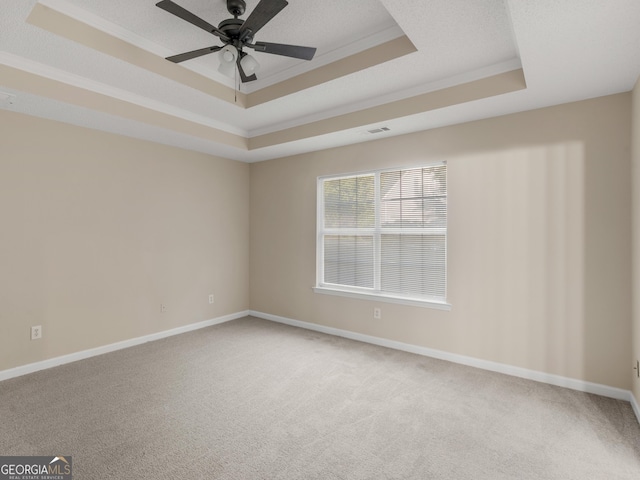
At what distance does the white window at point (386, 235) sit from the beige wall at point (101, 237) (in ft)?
5.29

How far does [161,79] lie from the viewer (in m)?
2.89

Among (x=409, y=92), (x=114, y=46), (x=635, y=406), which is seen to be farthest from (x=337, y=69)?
(x=635, y=406)

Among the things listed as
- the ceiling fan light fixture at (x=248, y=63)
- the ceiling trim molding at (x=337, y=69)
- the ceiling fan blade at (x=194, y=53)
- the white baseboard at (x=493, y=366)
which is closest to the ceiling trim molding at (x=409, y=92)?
the ceiling trim molding at (x=337, y=69)

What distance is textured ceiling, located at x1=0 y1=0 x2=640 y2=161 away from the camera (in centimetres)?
202

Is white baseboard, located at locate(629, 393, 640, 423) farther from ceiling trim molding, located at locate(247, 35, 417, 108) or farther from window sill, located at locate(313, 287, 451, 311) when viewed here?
ceiling trim molding, located at locate(247, 35, 417, 108)

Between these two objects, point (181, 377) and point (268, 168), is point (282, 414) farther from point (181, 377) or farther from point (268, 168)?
point (268, 168)

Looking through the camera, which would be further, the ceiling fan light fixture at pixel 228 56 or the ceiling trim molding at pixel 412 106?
the ceiling trim molding at pixel 412 106

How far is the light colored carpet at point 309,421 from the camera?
191 centimetres

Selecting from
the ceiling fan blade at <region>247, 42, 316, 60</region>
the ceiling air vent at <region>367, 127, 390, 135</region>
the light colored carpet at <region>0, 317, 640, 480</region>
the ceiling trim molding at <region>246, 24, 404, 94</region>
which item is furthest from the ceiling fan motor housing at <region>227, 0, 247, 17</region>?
the light colored carpet at <region>0, 317, 640, 480</region>

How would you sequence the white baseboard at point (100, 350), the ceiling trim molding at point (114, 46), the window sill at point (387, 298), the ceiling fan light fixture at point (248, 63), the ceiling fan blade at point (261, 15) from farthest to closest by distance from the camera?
the window sill at point (387, 298) < the white baseboard at point (100, 350) < the ceiling fan light fixture at point (248, 63) < the ceiling trim molding at point (114, 46) < the ceiling fan blade at point (261, 15)

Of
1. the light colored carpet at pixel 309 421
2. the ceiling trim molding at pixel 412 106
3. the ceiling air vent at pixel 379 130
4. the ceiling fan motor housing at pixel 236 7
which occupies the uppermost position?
the ceiling fan motor housing at pixel 236 7

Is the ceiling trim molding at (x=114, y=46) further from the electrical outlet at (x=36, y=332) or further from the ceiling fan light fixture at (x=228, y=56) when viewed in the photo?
the electrical outlet at (x=36, y=332)

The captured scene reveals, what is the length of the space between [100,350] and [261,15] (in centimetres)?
367

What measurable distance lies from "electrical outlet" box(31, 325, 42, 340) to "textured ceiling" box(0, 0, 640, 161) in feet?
6.66
